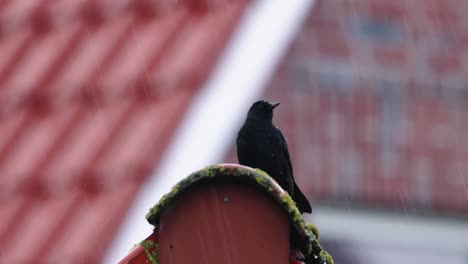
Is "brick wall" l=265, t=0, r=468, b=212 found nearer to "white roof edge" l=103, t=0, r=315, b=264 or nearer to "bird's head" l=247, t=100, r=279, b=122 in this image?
"white roof edge" l=103, t=0, r=315, b=264

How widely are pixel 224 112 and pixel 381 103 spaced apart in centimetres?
323

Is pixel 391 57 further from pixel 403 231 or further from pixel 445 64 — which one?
pixel 403 231

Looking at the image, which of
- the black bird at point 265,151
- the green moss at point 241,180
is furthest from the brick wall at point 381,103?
the green moss at point 241,180

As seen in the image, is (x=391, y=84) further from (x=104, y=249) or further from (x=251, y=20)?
(x=104, y=249)

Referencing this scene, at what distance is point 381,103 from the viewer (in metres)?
7.26

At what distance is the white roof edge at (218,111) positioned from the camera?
11.6ft

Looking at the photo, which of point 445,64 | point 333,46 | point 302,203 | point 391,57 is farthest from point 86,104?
point 445,64

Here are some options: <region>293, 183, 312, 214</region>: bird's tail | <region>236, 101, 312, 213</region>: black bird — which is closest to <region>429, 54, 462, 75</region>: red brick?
<region>236, 101, 312, 213</region>: black bird

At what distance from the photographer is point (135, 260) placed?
2793 millimetres

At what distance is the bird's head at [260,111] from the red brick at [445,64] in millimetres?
3372

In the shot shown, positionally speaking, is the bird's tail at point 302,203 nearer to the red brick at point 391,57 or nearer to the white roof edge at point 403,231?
the white roof edge at point 403,231

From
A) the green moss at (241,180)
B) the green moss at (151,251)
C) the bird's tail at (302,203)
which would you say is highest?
the bird's tail at (302,203)

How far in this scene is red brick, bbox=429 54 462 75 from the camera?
7.58 meters

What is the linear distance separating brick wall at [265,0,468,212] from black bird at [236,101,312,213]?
2339mm
